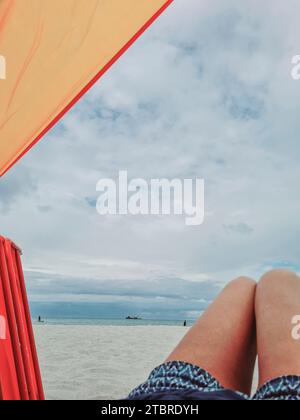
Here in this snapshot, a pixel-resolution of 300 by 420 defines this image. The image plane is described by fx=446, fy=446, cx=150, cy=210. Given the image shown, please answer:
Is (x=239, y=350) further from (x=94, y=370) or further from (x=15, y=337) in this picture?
(x=94, y=370)

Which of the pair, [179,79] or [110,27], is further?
[179,79]

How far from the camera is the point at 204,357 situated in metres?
0.65

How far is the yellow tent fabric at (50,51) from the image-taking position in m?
1.66

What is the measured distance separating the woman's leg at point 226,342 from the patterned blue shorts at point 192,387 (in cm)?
3

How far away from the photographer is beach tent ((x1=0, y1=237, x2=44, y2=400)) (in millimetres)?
1340

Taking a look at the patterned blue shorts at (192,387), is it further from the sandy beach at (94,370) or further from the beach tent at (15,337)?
the sandy beach at (94,370)

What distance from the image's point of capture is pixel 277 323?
0.69m

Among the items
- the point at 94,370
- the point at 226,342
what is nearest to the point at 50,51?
the point at 226,342

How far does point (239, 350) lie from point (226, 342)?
0.13 ft

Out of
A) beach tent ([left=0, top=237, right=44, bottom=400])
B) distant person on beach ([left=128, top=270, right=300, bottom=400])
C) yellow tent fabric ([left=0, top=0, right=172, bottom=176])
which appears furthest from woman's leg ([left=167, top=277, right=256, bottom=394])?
yellow tent fabric ([left=0, top=0, right=172, bottom=176])
